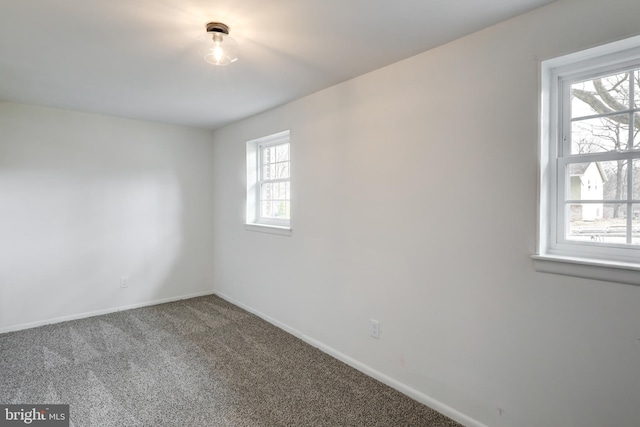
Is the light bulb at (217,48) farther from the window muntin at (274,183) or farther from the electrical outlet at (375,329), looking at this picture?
the electrical outlet at (375,329)

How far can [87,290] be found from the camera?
3719 mm

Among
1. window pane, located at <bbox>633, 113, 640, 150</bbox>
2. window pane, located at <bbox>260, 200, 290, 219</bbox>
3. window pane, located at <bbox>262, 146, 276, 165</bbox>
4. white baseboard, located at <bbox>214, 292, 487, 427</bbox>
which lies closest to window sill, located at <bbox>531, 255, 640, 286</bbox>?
window pane, located at <bbox>633, 113, 640, 150</bbox>

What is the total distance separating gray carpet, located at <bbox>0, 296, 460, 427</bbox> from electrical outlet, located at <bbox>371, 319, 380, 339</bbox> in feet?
1.07

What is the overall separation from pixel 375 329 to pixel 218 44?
85.3 inches

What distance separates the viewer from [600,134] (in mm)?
1573

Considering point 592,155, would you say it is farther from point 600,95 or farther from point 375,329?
point 375,329

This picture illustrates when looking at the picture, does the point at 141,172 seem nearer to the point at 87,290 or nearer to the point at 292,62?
the point at 87,290

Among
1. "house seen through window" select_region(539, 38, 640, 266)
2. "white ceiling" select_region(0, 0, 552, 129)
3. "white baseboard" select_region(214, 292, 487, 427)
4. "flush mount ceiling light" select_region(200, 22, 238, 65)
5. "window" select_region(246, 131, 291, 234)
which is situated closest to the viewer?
"house seen through window" select_region(539, 38, 640, 266)

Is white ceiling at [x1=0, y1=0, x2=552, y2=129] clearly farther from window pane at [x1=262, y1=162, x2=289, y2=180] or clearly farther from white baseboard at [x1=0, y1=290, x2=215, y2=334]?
white baseboard at [x1=0, y1=290, x2=215, y2=334]

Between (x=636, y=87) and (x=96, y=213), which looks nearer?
(x=636, y=87)

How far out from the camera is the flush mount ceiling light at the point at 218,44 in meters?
1.80

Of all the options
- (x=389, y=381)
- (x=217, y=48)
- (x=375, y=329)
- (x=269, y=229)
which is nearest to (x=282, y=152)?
(x=269, y=229)

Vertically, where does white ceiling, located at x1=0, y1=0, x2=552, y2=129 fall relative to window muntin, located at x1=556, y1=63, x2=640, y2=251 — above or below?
above

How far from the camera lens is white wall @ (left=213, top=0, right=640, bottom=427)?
151 cm
